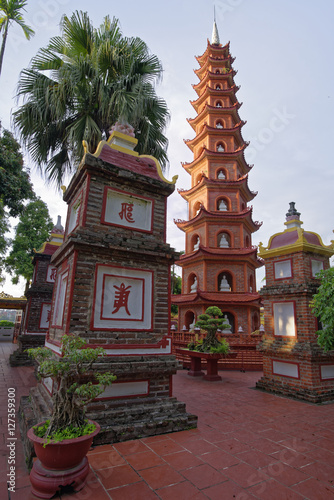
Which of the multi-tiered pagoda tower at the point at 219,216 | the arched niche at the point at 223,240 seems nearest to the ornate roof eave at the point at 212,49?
the multi-tiered pagoda tower at the point at 219,216

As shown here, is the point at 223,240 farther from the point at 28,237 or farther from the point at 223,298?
the point at 28,237

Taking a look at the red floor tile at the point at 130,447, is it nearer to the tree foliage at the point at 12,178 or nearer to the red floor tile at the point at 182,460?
the red floor tile at the point at 182,460

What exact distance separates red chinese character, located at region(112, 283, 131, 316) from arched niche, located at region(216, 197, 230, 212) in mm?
14210

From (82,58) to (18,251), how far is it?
13555 mm

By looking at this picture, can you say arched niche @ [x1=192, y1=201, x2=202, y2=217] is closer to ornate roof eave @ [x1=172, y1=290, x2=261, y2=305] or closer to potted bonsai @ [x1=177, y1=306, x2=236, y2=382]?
ornate roof eave @ [x1=172, y1=290, x2=261, y2=305]

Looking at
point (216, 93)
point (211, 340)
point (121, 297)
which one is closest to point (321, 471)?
point (121, 297)

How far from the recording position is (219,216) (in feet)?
56.6

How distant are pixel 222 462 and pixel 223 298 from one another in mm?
12444

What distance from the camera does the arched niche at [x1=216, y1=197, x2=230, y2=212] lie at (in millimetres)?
18141

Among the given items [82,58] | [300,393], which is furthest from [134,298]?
[82,58]

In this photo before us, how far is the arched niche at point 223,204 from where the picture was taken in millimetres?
18141

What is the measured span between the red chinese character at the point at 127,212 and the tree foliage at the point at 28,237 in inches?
552

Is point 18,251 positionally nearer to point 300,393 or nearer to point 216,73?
point 300,393

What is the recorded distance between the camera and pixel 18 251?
1778 cm
